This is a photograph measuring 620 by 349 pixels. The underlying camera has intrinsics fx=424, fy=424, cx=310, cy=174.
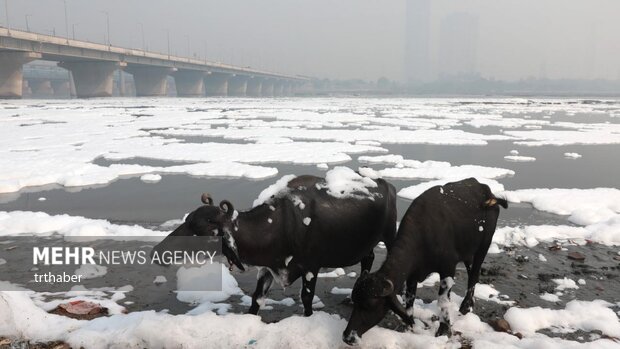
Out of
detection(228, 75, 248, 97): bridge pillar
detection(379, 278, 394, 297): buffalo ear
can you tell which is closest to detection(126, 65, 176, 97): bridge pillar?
detection(228, 75, 248, 97): bridge pillar

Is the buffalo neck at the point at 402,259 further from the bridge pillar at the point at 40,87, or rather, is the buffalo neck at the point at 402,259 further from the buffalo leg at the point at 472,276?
the bridge pillar at the point at 40,87

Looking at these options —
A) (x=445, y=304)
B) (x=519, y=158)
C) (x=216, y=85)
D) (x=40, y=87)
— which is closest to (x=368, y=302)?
(x=445, y=304)

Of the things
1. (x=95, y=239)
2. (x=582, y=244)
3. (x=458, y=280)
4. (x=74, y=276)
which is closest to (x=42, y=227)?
(x=95, y=239)

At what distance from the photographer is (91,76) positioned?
9150 cm

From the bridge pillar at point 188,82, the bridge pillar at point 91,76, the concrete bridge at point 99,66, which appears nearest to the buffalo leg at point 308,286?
the concrete bridge at point 99,66

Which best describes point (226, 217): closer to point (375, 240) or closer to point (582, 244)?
point (375, 240)

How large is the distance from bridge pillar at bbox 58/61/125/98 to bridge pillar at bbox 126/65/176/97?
1845 cm

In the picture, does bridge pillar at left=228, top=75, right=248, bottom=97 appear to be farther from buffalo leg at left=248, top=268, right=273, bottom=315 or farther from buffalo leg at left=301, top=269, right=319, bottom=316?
buffalo leg at left=301, top=269, right=319, bottom=316

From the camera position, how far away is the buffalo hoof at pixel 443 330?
200 inches

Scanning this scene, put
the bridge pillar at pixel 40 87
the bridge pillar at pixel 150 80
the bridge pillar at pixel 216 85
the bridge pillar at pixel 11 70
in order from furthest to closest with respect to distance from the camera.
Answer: the bridge pillar at pixel 40 87 → the bridge pillar at pixel 216 85 → the bridge pillar at pixel 150 80 → the bridge pillar at pixel 11 70

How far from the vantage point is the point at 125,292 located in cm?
625

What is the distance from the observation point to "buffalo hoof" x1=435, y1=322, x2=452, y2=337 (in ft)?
16.6

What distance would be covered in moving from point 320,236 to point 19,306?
372cm

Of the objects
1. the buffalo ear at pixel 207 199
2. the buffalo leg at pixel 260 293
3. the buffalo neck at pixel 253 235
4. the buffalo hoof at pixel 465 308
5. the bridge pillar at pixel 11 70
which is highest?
the bridge pillar at pixel 11 70
